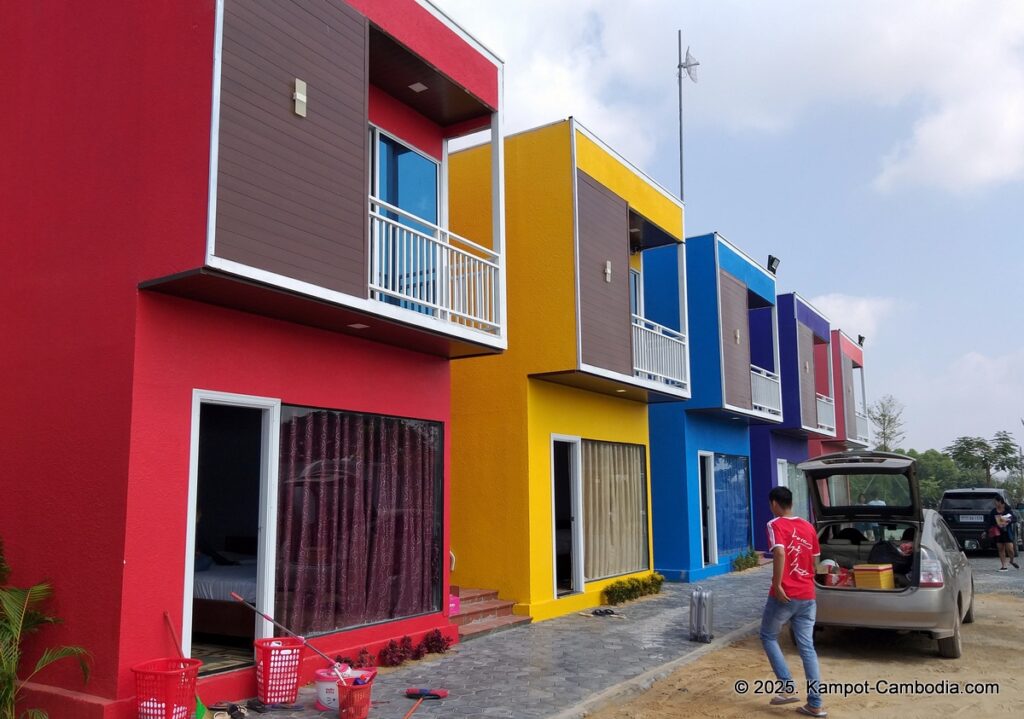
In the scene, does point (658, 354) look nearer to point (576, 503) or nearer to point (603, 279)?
point (603, 279)

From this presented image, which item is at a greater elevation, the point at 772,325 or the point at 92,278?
the point at 772,325

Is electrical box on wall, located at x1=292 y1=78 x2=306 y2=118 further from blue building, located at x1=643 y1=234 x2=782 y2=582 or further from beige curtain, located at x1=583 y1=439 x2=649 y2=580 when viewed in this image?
blue building, located at x1=643 y1=234 x2=782 y2=582

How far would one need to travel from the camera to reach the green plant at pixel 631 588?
1255 cm

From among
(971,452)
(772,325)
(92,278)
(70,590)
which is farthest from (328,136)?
(971,452)

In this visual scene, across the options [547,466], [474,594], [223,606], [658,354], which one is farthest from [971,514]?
[223,606]

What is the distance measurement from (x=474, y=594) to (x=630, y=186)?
22.6 feet

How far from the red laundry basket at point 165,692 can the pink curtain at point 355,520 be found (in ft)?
4.96

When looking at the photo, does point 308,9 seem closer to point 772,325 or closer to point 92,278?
point 92,278

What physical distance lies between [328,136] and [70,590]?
4.21 metres

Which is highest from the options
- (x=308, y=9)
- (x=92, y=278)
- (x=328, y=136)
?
(x=308, y=9)

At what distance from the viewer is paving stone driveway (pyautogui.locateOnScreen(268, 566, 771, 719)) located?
22.1ft

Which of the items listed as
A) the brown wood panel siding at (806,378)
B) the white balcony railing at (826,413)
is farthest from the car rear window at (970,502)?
the brown wood panel siding at (806,378)

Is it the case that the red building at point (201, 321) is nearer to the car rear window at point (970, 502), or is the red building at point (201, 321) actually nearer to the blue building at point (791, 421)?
the blue building at point (791, 421)

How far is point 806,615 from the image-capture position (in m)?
6.73
